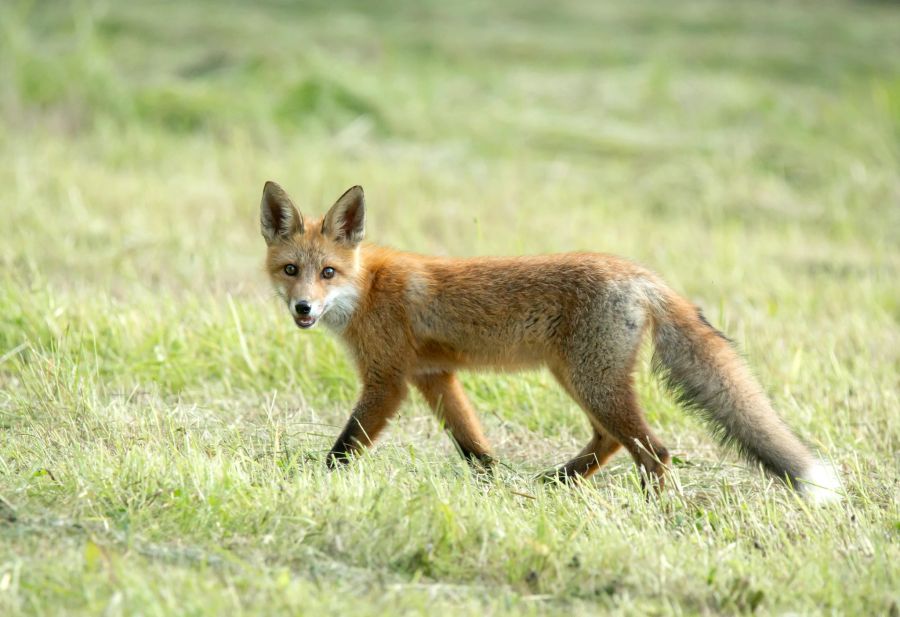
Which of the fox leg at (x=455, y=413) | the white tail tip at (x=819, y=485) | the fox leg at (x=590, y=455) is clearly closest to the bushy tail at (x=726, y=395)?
the white tail tip at (x=819, y=485)

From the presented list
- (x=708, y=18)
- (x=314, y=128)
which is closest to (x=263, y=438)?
(x=314, y=128)

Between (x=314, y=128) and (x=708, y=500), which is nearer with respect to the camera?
(x=708, y=500)

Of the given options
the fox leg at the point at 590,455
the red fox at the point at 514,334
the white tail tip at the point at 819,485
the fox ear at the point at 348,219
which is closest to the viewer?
the white tail tip at the point at 819,485

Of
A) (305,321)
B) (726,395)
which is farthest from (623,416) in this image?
(305,321)

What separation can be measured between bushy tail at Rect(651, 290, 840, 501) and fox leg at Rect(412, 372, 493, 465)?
0.98 m

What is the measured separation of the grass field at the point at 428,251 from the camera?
400cm

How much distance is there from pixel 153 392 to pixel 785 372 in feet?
11.7

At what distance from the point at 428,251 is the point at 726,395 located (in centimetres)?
447

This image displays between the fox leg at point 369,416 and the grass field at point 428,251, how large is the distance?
0.36 ft

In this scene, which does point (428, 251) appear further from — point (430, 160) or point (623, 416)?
point (623, 416)

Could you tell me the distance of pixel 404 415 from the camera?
6.11m

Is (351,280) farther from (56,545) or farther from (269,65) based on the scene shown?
(269,65)

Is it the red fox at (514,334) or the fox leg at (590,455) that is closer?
the red fox at (514,334)

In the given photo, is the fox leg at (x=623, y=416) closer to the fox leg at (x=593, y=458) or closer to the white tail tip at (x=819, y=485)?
the fox leg at (x=593, y=458)
